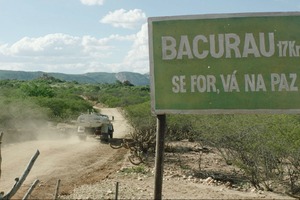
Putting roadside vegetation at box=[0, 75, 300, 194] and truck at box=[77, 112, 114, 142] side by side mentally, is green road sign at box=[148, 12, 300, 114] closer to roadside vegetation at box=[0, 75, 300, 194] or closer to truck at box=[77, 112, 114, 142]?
roadside vegetation at box=[0, 75, 300, 194]

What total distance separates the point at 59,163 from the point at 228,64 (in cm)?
Result: 1149

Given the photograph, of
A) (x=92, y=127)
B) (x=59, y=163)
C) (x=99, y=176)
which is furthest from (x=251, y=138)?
(x=92, y=127)

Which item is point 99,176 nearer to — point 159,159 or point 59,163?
point 59,163

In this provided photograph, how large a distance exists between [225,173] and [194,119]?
670 cm

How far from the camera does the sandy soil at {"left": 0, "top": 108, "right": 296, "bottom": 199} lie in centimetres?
1248

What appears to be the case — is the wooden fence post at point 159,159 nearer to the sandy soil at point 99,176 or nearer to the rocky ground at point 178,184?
the rocky ground at point 178,184

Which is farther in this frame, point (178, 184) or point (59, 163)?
point (59, 163)

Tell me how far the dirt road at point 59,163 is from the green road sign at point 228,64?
5.98 metres

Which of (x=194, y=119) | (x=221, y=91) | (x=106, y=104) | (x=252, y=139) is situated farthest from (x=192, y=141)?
(x=106, y=104)

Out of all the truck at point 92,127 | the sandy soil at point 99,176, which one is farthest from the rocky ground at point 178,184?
the truck at point 92,127

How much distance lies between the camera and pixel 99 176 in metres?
15.3

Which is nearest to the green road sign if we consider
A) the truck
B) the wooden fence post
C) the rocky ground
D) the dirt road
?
the wooden fence post

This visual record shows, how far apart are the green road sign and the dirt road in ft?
19.6

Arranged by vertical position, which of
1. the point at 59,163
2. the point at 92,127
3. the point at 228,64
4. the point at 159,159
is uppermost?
the point at 228,64
